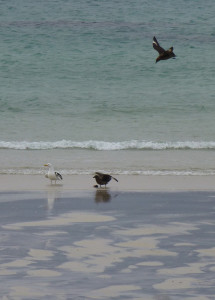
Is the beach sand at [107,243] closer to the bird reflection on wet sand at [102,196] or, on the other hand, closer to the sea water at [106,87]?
the bird reflection on wet sand at [102,196]

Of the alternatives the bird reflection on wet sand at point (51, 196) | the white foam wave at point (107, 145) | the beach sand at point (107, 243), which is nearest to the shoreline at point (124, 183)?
the beach sand at point (107, 243)

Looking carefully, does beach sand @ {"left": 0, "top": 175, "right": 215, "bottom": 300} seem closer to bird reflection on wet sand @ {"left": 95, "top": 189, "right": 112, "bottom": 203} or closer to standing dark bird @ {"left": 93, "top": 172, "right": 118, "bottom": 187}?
bird reflection on wet sand @ {"left": 95, "top": 189, "right": 112, "bottom": 203}

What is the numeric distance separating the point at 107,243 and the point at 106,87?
27443 millimetres

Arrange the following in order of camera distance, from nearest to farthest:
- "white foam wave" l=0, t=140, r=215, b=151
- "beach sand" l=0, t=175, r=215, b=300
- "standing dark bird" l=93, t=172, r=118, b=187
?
"beach sand" l=0, t=175, r=215, b=300 < "standing dark bird" l=93, t=172, r=118, b=187 < "white foam wave" l=0, t=140, r=215, b=151

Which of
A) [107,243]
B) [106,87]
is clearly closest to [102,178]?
[107,243]

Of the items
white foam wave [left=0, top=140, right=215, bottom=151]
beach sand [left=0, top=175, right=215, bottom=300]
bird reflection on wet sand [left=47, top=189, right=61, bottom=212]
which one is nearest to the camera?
beach sand [left=0, top=175, right=215, bottom=300]

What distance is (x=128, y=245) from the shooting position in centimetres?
845

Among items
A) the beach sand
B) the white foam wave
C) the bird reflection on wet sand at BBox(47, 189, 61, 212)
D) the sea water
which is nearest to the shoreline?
the beach sand

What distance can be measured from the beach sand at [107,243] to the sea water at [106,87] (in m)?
4.00

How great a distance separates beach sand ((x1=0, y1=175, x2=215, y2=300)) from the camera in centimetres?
687

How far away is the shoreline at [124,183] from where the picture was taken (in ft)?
43.5

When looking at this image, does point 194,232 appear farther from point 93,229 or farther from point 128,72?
point 128,72

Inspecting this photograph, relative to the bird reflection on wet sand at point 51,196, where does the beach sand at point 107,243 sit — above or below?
below

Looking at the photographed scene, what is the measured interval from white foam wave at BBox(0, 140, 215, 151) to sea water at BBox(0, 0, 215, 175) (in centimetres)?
3
